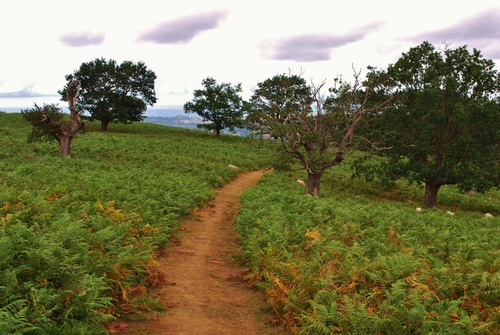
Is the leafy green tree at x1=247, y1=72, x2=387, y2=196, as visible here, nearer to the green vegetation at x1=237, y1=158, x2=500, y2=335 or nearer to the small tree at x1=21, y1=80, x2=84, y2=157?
the green vegetation at x1=237, y1=158, x2=500, y2=335

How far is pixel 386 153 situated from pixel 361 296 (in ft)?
72.5

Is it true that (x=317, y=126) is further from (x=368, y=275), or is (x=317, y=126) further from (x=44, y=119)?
(x=44, y=119)

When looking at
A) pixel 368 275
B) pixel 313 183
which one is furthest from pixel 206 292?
pixel 313 183

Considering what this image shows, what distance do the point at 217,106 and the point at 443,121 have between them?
3697 cm

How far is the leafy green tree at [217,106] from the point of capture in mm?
58469

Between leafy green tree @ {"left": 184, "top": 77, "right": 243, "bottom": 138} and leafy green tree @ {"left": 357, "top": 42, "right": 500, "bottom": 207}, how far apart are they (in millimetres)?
33149

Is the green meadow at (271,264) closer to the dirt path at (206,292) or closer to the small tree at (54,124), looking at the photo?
the dirt path at (206,292)

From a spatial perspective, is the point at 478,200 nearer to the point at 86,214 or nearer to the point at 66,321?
the point at 86,214

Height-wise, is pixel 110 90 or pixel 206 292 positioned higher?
pixel 110 90

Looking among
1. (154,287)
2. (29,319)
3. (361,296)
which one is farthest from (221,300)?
(29,319)

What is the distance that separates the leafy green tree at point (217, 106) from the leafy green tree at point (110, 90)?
329 inches

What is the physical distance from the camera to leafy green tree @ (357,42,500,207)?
24.6m

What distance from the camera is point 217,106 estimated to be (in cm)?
5797

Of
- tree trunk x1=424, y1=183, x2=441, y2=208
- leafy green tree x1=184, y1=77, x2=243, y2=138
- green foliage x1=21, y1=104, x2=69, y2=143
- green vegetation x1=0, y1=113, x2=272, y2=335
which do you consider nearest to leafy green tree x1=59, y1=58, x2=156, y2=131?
leafy green tree x1=184, y1=77, x2=243, y2=138
